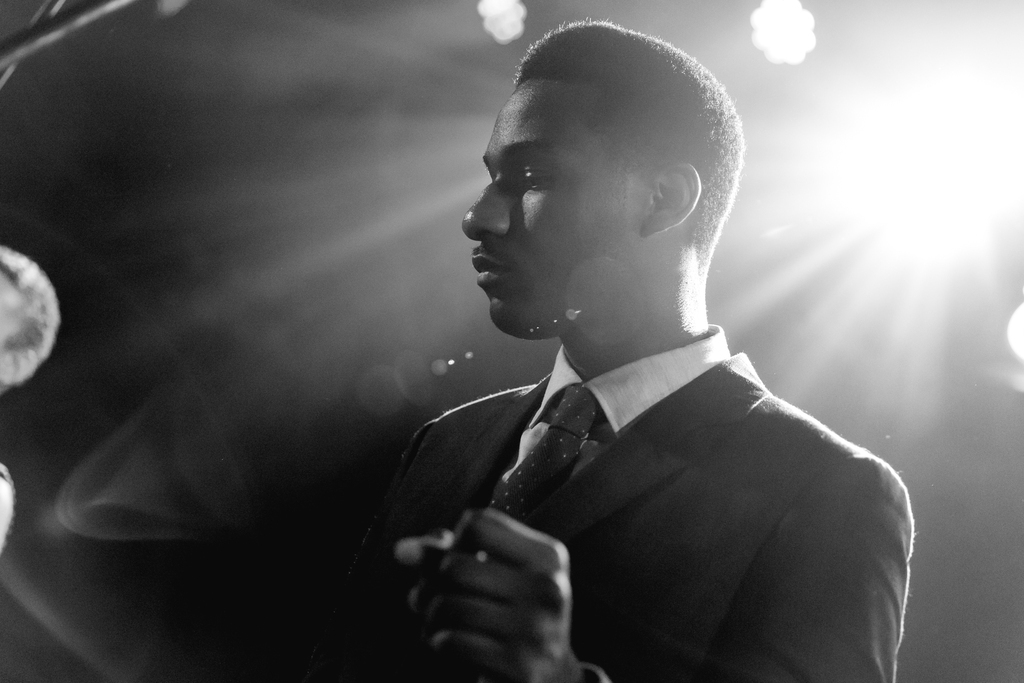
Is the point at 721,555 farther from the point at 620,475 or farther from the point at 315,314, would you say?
the point at 315,314

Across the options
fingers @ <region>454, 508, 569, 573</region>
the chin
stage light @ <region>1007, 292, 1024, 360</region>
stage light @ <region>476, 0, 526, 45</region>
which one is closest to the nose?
the chin

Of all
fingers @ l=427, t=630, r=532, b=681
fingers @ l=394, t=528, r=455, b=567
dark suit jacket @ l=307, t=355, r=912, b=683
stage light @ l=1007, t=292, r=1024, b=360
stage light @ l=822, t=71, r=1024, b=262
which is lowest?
stage light @ l=1007, t=292, r=1024, b=360

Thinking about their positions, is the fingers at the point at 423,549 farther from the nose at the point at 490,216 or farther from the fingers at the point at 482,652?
the nose at the point at 490,216

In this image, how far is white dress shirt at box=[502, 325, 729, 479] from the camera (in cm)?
125

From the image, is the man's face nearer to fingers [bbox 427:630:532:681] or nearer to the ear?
the ear

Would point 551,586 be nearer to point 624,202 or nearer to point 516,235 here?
point 516,235

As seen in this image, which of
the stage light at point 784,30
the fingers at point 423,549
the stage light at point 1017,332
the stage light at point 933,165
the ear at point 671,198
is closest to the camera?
the fingers at point 423,549

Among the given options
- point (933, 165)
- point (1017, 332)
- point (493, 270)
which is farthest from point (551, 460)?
point (1017, 332)

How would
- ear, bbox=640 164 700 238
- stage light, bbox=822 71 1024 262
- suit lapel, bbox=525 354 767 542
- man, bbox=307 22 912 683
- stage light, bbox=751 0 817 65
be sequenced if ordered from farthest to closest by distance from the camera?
stage light, bbox=822 71 1024 262
stage light, bbox=751 0 817 65
ear, bbox=640 164 700 238
suit lapel, bbox=525 354 767 542
man, bbox=307 22 912 683

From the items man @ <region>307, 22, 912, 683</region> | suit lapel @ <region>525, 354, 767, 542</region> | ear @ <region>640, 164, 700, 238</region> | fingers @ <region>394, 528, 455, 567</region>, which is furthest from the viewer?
ear @ <region>640, 164, 700, 238</region>

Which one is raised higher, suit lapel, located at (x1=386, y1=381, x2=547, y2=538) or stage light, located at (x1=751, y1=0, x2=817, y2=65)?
stage light, located at (x1=751, y1=0, x2=817, y2=65)

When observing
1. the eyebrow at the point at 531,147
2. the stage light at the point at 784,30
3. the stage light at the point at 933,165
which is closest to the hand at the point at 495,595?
the eyebrow at the point at 531,147

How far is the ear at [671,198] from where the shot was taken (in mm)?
1381

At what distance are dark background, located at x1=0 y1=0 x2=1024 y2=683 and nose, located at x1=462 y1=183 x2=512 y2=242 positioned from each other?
1.71 m
